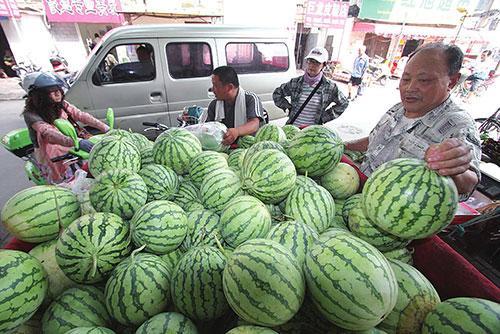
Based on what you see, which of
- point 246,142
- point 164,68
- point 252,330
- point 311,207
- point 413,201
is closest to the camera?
point 252,330

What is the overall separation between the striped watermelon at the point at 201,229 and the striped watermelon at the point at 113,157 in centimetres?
62

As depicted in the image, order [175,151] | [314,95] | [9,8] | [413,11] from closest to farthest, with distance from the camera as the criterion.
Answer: [175,151] < [314,95] < [9,8] < [413,11]

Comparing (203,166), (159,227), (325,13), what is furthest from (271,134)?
(325,13)

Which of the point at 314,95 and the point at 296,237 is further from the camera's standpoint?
the point at 314,95

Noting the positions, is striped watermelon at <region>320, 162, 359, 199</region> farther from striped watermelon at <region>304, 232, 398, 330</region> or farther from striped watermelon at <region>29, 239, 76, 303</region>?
striped watermelon at <region>29, 239, 76, 303</region>

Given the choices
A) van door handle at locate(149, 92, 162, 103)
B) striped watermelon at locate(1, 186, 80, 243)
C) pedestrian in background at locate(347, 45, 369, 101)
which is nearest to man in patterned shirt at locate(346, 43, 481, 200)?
striped watermelon at locate(1, 186, 80, 243)

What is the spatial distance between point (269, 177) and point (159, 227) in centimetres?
66

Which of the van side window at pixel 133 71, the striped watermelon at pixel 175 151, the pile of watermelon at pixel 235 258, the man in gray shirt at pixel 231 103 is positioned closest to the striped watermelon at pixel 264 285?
the pile of watermelon at pixel 235 258

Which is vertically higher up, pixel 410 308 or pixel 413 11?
pixel 413 11

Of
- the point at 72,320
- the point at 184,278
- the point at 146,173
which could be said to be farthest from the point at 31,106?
the point at 184,278

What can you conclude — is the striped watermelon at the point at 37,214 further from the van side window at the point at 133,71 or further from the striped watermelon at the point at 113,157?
the van side window at the point at 133,71

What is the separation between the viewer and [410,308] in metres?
1.08

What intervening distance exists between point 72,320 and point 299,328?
0.99 metres

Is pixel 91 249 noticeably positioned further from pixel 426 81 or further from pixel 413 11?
pixel 413 11
